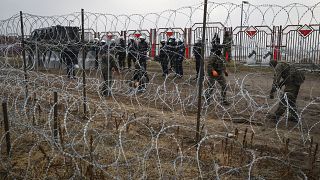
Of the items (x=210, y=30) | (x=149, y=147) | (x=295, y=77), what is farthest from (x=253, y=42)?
(x=149, y=147)

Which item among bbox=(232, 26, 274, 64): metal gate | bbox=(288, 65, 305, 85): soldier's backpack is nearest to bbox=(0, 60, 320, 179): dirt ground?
bbox=(288, 65, 305, 85): soldier's backpack

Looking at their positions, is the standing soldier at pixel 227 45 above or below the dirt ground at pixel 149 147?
above

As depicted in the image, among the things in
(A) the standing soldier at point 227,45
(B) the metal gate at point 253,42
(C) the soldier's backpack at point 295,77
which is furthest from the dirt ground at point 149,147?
(B) the metal gate at point 253,42

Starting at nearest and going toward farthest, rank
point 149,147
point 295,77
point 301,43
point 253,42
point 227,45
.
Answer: point 149,147, point 295,77, point 227,45, point 301,43, point 253,42

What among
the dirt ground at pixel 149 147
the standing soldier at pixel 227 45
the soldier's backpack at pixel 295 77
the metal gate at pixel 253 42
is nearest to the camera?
the dirt ground at pixel 149 147

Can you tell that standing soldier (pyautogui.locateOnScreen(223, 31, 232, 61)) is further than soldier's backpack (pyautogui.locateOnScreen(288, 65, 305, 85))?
Yes

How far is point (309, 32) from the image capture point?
1667 cm

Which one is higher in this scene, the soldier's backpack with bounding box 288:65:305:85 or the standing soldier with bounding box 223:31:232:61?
the standing soldier with bounding box 223:31:232:61

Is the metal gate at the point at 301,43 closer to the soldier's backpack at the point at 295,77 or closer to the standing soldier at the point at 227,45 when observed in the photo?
the standing soldier at the point at 227,45

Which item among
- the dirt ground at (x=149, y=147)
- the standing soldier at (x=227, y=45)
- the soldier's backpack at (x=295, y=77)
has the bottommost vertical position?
the dirt ground at (x=149, y=147)

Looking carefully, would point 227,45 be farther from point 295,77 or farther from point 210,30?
point 295,77

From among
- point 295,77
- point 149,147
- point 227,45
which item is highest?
point 227,45

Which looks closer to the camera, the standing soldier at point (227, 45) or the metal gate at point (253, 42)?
the standing soldier at point (227, 45)

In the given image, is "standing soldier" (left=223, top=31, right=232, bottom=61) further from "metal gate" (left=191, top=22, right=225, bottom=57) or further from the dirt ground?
the dirt ground
